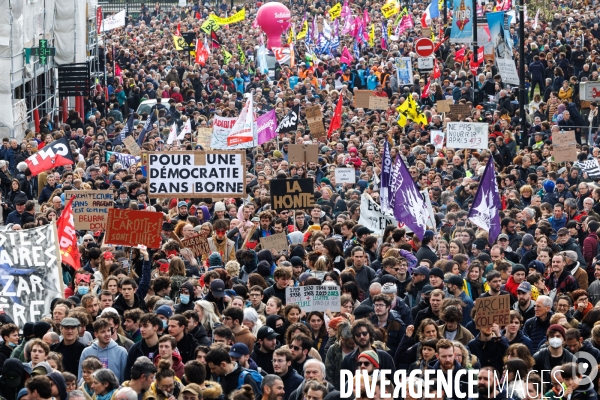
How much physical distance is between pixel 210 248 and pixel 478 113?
507 inches

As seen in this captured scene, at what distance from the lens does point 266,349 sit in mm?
10477

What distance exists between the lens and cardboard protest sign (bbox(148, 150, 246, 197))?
55.1 feet

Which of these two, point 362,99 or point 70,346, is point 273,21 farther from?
point 70,346

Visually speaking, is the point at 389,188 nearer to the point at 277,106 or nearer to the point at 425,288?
the point at 425,288

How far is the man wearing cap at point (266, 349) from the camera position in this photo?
10.5 metres

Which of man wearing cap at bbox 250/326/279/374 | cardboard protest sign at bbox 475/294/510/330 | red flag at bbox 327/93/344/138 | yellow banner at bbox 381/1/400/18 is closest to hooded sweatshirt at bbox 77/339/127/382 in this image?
man wearing cap at bbox 250/326/279/374

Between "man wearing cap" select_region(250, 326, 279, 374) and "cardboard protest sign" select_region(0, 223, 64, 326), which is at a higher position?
"cardboard protest sign" select_region(0, 223, 64, 326)

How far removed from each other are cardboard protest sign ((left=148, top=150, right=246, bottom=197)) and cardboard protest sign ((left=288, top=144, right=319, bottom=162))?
456 centimetres

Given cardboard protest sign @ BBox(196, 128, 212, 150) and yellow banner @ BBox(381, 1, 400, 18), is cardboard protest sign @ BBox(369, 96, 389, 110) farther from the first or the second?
yellow banner @ BBox(381, 1, 400, 18)

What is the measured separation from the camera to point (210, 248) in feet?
50.3

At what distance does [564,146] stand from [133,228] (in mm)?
9259

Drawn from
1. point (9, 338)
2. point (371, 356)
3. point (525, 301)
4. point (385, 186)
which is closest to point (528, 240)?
point (385, 186)

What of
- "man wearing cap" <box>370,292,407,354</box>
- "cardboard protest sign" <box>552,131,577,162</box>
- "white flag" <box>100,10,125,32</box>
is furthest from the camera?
"white flag" <box>100,10,125,32</box>

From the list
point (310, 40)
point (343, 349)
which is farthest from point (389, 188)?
point (310, 40)
